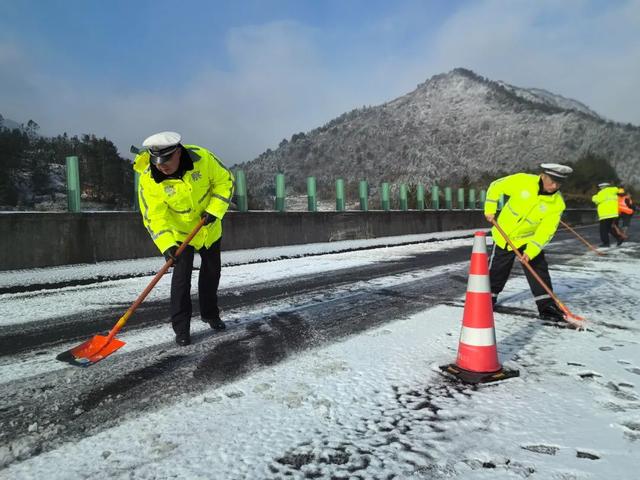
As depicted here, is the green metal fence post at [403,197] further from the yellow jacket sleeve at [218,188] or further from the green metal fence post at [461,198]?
the yellow jacket sleeve at [218,188]

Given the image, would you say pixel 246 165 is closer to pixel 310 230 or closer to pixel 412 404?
pixel 310 230

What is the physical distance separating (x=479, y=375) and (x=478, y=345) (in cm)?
18

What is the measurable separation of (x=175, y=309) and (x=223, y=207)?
2.96 ft

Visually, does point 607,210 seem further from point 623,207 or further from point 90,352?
point 90,352

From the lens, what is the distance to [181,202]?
128 inches

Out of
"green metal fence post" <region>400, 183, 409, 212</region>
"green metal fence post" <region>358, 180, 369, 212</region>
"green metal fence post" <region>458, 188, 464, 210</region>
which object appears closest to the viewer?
"green metal fence post" <region>358, 180, 369, 212</region>

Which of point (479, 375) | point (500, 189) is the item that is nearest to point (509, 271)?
point (500, 189)

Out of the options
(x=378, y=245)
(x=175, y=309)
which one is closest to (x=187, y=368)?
(x=175, y=309)

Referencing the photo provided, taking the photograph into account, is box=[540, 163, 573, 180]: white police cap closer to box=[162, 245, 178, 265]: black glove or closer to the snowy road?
the snowy road

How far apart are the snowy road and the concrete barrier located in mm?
2450

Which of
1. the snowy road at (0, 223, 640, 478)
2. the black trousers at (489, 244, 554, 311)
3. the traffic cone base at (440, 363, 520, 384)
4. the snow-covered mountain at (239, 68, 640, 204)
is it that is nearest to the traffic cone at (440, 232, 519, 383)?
the traffic cone base at (440, 363, 520, 384)

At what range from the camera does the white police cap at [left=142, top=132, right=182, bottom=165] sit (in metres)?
2.97

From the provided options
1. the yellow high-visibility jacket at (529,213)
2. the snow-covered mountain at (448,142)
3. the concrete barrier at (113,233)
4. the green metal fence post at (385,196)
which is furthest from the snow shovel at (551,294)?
the snow-covered mountain at (448,142)

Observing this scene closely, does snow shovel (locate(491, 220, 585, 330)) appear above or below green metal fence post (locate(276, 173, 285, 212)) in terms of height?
below
